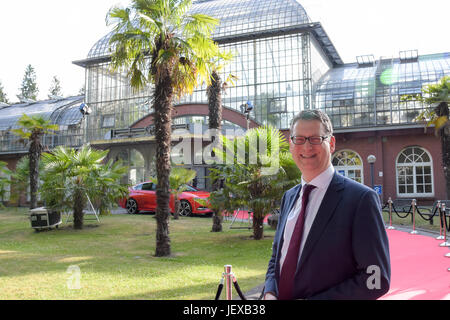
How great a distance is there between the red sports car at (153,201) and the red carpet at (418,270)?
347 inches

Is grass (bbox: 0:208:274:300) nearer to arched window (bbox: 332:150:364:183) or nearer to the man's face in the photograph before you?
the man's face

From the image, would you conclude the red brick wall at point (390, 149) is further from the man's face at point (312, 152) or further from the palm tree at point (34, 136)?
the man's face at point (312, 152)

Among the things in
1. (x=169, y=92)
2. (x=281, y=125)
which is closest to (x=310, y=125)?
(x=169, y=92)

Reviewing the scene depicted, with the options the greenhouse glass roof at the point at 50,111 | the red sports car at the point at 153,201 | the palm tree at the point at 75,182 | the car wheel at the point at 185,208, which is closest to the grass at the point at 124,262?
the palm tree at the point at 75,182

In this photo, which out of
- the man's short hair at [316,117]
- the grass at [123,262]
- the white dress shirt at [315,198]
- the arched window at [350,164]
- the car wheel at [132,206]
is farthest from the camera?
the arched window at [350,164]

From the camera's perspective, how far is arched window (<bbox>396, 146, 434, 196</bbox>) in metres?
24.9

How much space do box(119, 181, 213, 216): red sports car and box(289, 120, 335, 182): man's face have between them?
49.8 ft

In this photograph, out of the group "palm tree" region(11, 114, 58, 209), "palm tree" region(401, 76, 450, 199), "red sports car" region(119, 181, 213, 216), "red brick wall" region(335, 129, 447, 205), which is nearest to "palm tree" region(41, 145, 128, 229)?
"red sports car" region(119, 181, 213, 216)

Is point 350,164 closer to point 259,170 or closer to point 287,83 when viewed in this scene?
point 287,83

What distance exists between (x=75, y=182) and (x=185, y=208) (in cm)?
559

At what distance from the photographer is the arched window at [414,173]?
2494 cm

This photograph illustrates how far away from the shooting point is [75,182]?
13.9 metres

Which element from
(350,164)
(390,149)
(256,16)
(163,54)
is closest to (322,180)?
(163,54)

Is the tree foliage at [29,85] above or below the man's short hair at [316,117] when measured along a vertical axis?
above
